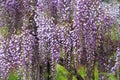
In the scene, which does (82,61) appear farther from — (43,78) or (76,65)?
(43,78)

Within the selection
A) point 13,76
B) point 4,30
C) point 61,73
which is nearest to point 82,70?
point 61,73

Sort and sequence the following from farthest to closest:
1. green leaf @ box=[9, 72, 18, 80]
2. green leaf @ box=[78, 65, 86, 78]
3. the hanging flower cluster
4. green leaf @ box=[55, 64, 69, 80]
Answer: green leaf @ box=[9, 72, 18, 80] < green leaf @ box=[55, 64, 69, 80] < green leaf @ box=[78, 65, 86, 78] < the hanging flower cluster

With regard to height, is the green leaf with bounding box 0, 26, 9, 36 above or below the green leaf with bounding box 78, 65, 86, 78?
above

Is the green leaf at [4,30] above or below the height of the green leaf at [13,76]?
above

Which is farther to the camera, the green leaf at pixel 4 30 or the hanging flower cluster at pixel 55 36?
Result: the green leaf at pixel 4 30

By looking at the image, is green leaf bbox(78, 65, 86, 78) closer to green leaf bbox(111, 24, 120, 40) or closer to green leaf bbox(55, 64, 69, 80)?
green leaf bbox(55, 64, 69, 80)

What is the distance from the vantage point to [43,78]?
6996 millimetres

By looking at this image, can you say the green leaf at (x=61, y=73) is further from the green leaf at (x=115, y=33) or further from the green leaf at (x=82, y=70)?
the green leaf at (x=115, y=33)

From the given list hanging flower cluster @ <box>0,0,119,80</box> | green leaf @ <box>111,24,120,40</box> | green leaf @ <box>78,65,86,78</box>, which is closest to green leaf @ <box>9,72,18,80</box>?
hanging flower cluster @ <box>0,0,119,80</box>

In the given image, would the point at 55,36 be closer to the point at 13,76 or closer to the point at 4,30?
the point at 4,30

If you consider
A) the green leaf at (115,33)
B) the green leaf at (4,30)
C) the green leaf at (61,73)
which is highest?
the green leaf at (4,30)

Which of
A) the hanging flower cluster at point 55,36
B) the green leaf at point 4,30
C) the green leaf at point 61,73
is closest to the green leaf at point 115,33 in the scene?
the hanging flower cluster at point 55,36

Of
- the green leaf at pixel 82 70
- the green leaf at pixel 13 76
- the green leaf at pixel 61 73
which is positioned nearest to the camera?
the green leaf at pixel 82 70

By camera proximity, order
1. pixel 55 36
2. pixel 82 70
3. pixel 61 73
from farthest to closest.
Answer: pixel 61 73 → pixel 82 70 → pixel 55 36
